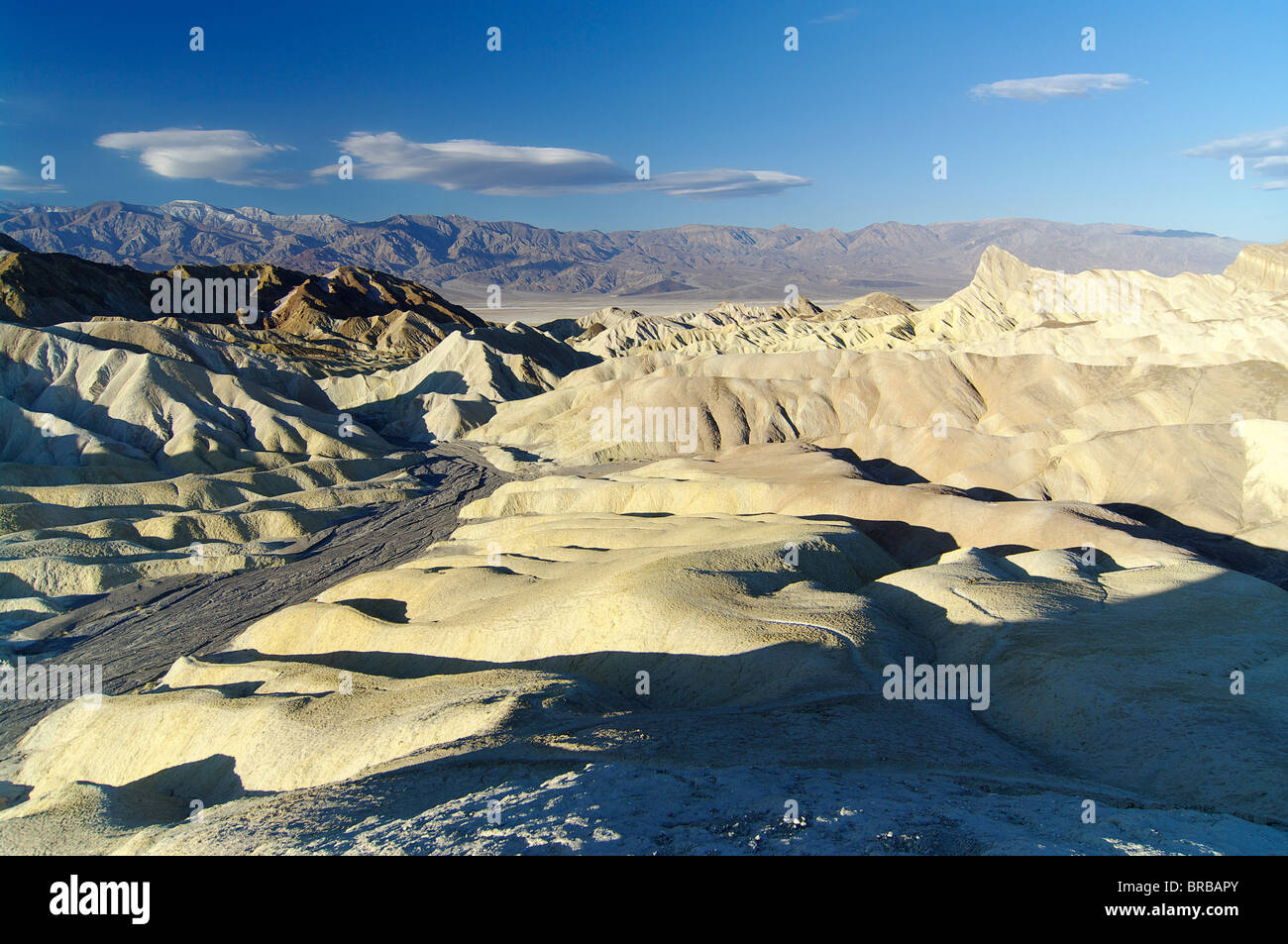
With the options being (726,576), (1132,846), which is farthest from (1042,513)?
(1132,846)

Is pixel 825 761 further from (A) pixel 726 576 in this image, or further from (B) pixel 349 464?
(B) pixel 349 464

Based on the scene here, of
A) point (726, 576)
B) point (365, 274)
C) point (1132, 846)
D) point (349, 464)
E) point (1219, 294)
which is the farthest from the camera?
point (365, 274)

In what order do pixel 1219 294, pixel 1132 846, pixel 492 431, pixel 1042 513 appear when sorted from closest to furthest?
pixel 1132 846, pixel 1042 513, pixel 492 431, pixel 1219 294

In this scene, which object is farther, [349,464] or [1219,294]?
[1219,294]

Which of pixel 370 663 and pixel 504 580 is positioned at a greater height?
pixel 504 580
